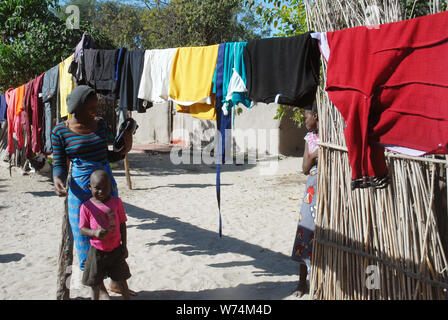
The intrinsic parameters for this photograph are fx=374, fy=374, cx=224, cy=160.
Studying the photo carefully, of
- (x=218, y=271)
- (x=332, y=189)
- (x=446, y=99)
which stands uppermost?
(x=446, y=99)

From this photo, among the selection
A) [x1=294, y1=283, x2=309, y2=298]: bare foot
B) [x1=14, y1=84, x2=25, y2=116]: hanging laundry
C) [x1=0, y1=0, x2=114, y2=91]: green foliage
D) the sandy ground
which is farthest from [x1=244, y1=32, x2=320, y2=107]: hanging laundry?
[x1=0, y1=0, x2=114, y2=91]: green foliage

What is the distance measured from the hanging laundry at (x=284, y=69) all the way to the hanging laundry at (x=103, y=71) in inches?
62.6

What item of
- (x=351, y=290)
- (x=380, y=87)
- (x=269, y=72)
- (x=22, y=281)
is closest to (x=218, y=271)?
(x=351, y=290)

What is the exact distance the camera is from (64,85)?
4.89m

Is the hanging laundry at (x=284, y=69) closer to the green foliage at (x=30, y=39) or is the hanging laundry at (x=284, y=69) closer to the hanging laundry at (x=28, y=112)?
the hanging laundry at (x=28, y=112)

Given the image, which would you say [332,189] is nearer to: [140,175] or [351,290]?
[351,290]

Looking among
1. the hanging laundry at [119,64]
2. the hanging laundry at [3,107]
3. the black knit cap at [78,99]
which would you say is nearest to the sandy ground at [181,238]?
the hanging laundry at [3,107]

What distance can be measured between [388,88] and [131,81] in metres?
2.52

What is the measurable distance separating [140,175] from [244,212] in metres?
4.41

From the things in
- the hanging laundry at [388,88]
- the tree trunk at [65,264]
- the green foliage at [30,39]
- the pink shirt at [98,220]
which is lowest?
the tree trunk at [65,264]

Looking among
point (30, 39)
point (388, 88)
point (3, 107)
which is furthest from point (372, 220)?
point (30, 39)

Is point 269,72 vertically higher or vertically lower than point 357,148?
higher

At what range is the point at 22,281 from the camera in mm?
3514

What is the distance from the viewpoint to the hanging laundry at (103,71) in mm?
3850
